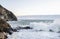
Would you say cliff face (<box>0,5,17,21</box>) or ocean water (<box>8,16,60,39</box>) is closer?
ocean water (<box>8,16,60,39</box>)

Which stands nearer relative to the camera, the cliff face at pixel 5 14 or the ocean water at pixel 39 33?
the ocean water at pixel 39 33

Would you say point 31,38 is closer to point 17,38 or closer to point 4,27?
point 17,38

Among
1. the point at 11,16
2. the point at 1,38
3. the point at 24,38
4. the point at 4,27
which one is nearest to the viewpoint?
the point at 1,38

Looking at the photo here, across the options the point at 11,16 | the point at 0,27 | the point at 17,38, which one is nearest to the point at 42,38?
the point at 17,38

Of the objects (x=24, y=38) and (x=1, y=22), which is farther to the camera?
(x=1, y=22)

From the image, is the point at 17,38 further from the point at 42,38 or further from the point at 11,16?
the point at 11,16

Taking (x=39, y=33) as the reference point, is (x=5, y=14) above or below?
above

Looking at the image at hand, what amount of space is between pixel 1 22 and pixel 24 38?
3.75m

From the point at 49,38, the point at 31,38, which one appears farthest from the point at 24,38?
the point at 49,38

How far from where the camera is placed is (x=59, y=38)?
18062 millimetres

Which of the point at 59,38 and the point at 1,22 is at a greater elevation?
the point at 1,22

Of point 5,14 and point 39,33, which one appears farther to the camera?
point 5,14

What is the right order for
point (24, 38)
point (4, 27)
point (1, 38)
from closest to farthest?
point (1, 38), point (24, 38), point (4, 27)

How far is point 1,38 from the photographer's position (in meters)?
14.8
